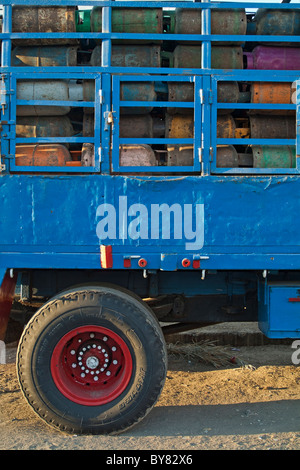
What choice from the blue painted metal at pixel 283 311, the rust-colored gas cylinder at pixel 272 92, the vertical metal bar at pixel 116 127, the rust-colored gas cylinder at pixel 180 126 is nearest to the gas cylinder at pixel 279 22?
the rust-colored gas cylinder at pixel 272 92

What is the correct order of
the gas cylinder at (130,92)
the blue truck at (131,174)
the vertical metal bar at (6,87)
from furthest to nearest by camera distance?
the gas cylinder at (130,92) → the vertical metal bar at (6,87) → the blue truck at (131,174)

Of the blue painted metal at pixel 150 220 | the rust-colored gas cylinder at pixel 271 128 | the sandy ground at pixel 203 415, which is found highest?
the rust-colored gas cylinder at pixel 271 128

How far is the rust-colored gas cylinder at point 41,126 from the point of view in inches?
143

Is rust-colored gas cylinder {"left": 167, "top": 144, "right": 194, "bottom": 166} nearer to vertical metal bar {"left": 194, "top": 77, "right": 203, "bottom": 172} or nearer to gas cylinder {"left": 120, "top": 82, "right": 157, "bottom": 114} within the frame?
vertical metal bar {"left": 194, "top": 77, "right": 203, "bottom": 172}

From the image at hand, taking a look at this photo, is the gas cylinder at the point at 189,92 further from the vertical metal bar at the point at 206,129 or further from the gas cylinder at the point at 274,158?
the gas cylinder at the point at 274,158

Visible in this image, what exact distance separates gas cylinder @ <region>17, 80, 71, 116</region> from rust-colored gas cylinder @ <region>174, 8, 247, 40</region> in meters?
1.12

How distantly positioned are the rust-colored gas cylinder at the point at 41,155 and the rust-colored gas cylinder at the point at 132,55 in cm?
83

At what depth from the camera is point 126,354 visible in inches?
132

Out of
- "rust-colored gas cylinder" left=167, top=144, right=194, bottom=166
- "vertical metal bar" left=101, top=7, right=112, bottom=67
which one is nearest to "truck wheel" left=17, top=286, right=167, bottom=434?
"rust-colored gas cylinder" left=167, top=144, right=194, bottom=166

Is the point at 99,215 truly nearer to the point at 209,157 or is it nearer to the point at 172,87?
the point at 209,157

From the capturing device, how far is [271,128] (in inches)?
145

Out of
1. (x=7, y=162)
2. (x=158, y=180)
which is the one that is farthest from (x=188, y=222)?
(x=7, y=162)

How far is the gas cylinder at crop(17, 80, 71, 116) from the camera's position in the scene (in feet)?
11.7

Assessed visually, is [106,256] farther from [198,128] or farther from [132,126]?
[198,128]
